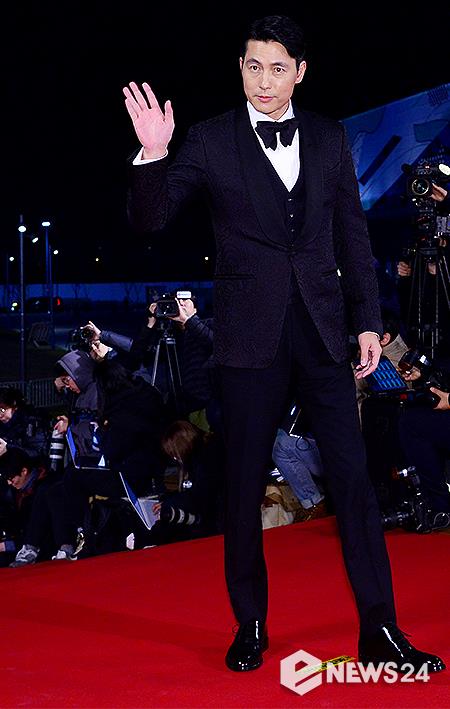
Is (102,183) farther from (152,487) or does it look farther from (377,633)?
(377,633)

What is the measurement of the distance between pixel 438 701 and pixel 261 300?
0.84m

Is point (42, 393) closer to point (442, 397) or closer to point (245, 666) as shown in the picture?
point (442, 397)

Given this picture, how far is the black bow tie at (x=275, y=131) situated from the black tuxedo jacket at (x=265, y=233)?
2 centimetres

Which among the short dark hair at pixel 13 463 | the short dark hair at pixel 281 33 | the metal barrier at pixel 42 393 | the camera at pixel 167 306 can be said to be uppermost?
the short dark hair at pixel 281 33

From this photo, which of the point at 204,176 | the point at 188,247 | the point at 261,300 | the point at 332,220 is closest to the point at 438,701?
the point at 261,300

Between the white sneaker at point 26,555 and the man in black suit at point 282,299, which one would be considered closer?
the man in black suit at point 282,299

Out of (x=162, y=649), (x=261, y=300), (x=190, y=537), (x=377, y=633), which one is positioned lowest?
(x=190, y=537)

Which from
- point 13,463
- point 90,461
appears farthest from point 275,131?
point 13,463

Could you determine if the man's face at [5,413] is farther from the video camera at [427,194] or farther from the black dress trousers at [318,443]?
the black dress trousers at [318,443]

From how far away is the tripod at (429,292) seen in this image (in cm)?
395

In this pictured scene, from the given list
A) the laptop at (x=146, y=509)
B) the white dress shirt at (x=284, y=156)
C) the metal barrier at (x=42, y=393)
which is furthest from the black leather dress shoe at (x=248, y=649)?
the metal barrier at (x=42, y=393)

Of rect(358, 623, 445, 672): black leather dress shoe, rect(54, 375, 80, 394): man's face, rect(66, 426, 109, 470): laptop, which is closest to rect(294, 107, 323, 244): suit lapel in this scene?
rect(358, 623, 445, 672): black leather dress shoe

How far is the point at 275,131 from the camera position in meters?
1.74

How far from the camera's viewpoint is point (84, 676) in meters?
1.86
